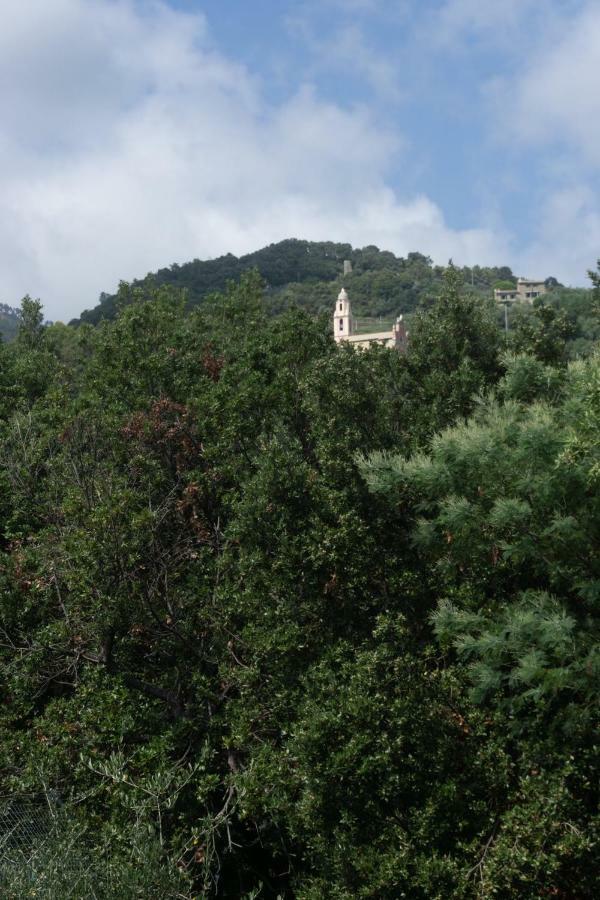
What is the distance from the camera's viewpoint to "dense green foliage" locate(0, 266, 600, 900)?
363 inches

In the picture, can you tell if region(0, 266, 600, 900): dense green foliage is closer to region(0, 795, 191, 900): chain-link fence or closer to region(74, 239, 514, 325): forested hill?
region(0, 795, 191, 900): chain-link fence

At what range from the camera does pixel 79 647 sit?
1222 cm

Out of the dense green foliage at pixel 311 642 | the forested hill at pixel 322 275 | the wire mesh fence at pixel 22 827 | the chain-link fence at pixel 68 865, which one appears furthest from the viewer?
the forested hill at pixel 322 275

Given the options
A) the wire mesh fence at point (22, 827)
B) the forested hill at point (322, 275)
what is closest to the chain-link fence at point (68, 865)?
the wire mesh fence at point (22, 827)

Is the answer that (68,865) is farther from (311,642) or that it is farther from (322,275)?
(322,275)

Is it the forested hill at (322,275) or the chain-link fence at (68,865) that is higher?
the forested hill at (322,275)

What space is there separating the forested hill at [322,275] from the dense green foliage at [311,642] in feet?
145

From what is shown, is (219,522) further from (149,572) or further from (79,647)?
(79,647)

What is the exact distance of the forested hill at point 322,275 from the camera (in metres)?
76.7

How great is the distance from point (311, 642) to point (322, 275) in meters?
107

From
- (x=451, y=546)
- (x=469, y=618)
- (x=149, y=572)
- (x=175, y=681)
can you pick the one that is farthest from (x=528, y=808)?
(x=149, y=572)

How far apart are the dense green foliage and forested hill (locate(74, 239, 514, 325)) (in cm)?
4418

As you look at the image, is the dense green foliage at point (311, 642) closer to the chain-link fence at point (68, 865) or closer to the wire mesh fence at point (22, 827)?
the chain-link fence at point (68, 865)

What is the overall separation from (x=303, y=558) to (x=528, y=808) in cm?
379
